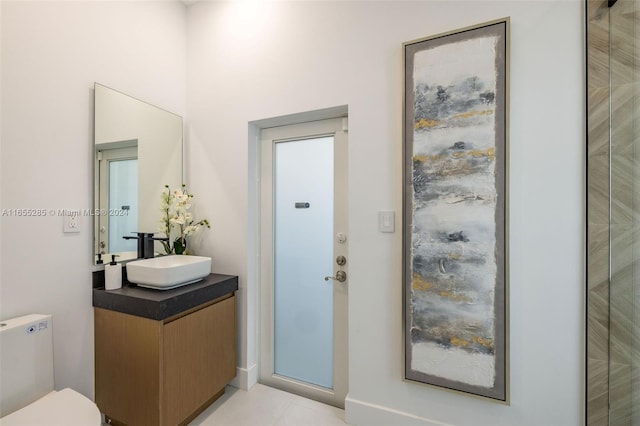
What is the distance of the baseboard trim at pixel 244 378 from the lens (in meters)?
2.13

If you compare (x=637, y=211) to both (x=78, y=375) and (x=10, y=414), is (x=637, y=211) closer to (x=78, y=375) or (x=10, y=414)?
(x=10, y=414)

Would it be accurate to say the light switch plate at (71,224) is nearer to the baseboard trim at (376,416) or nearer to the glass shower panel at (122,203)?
the glass shower panel at (122,203)

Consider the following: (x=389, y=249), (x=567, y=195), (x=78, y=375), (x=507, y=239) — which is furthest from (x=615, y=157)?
(x=78, y=375)

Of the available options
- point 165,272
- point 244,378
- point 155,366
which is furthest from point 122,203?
point 244,378

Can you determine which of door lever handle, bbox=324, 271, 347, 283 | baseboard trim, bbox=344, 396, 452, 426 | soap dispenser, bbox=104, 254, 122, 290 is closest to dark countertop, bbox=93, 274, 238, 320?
soap dispenser, bbox=104, 254, 122, 290

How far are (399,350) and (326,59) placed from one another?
1.89m

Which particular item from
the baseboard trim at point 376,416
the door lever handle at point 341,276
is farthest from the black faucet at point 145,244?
the baseboard trim at point 376,416

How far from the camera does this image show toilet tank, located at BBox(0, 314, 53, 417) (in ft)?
4.10

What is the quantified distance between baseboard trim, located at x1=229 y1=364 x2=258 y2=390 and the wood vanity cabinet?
0.87 feet

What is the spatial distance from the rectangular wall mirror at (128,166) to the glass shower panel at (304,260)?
2.86ft

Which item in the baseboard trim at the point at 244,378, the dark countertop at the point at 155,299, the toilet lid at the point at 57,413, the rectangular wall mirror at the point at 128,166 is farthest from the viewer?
the baseboard trim at the point at 244,378

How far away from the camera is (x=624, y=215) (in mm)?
1237

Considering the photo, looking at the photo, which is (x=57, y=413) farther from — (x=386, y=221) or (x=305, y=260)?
(x=386, y=221)

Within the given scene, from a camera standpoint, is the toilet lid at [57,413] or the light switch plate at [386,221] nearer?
the toilet lid at [57,413]
